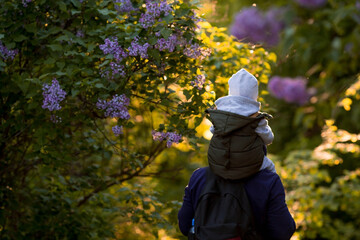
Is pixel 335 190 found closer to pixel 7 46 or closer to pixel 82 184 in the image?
pixel 82 184

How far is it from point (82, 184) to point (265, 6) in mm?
2747

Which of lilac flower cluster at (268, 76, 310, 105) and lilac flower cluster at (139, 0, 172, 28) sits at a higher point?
lilac flower cluster at (139, 0, 172, 28)

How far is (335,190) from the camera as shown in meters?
5.92

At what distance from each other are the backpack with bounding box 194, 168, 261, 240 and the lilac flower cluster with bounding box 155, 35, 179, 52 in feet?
3.25

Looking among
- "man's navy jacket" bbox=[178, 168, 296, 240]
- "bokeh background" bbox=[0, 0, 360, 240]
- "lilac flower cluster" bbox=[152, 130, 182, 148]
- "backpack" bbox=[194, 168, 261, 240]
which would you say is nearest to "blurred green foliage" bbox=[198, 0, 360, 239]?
"bokeh background" bbox=[0, 0, 360, 240]

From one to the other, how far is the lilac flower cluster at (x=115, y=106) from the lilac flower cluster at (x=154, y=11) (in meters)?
0.44

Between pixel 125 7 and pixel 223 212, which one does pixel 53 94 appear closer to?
pixel 125 7

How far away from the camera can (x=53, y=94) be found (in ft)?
8.52

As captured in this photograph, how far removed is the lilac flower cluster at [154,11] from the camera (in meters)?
2.63

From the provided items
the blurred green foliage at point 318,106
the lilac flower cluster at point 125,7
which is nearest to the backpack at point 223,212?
the blurred green foliage at point 318,106

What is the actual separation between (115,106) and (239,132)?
3.38 ft

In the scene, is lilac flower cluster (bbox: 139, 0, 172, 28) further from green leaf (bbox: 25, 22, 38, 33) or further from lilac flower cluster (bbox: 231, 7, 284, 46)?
lilac flower cluster (bbox: 231, 7, 284, 46)

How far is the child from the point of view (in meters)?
1.85

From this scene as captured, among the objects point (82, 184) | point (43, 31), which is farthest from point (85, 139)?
point (43, 31)
